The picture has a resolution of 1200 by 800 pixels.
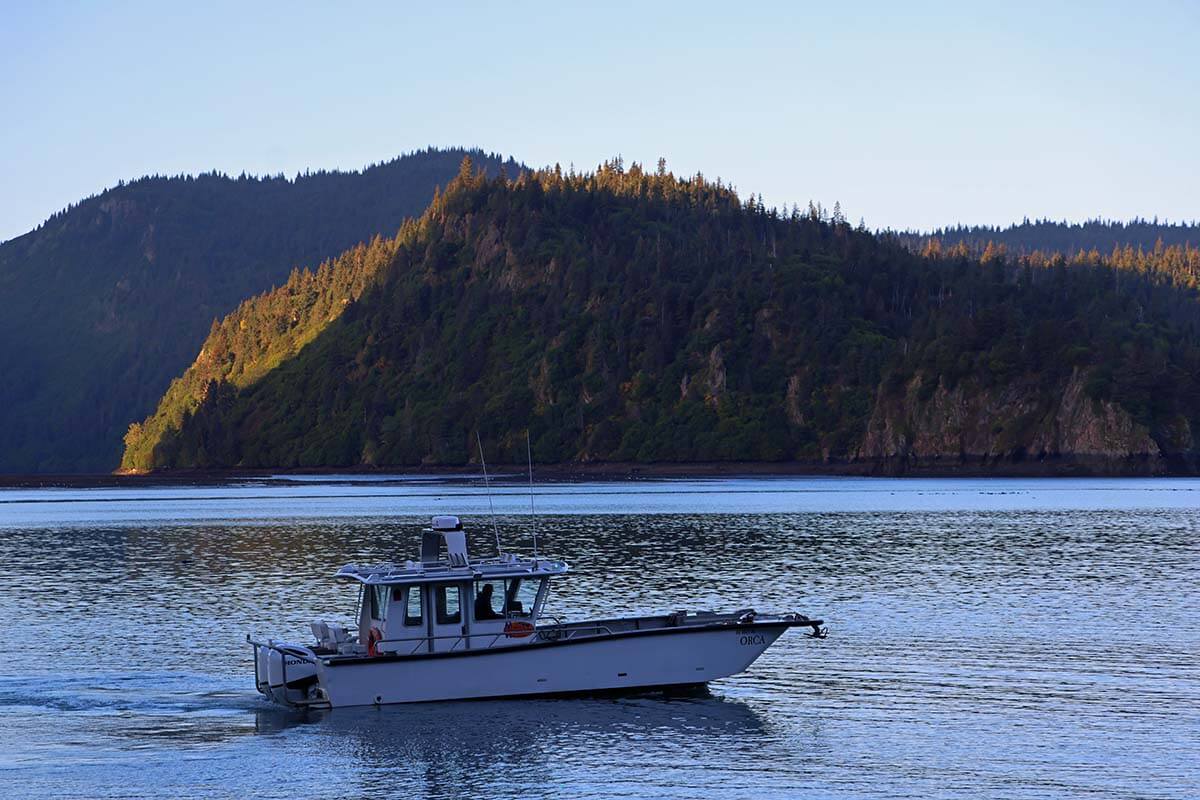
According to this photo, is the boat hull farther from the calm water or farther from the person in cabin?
the person in cabin

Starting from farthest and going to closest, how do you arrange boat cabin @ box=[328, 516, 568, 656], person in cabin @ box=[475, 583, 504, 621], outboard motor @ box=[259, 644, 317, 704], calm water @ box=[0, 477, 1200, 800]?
outboard motor @ box=[259, 644, 317, 704] → person in cabin @ box=[475, 583, 504, 621] → boat cabin @ box=[328, 516, 568, 656] → calm water @ box=[0, 477, 1200, 800]

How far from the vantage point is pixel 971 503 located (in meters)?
166

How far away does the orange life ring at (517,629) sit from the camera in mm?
43156

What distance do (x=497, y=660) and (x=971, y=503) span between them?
Result: 131 metres

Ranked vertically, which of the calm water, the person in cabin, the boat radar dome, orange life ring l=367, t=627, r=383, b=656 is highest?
the boat radar dome

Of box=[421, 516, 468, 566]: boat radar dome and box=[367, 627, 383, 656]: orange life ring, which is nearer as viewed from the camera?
box=[367, 627, 383, 656]: orange life ring

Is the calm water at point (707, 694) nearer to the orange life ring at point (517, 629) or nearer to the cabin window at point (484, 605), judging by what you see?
the orange life ring at point (517, 629)

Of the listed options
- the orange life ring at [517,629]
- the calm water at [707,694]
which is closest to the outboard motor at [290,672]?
the calm water at [707,694]

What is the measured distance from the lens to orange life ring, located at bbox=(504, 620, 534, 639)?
142ft

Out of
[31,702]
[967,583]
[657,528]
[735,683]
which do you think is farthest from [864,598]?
[657,528]

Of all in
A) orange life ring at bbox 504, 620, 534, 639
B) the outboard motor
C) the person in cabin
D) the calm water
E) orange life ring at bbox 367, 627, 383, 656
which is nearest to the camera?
the calm water

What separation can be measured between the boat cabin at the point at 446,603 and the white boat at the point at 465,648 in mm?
28

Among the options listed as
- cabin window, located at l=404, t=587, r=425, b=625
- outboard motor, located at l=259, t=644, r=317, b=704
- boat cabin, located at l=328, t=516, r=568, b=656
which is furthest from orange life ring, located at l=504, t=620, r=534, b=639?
outboard motor, located at l=259, t=644, r=317, b=704

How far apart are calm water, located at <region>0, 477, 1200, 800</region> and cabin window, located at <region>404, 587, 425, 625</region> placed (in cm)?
239
